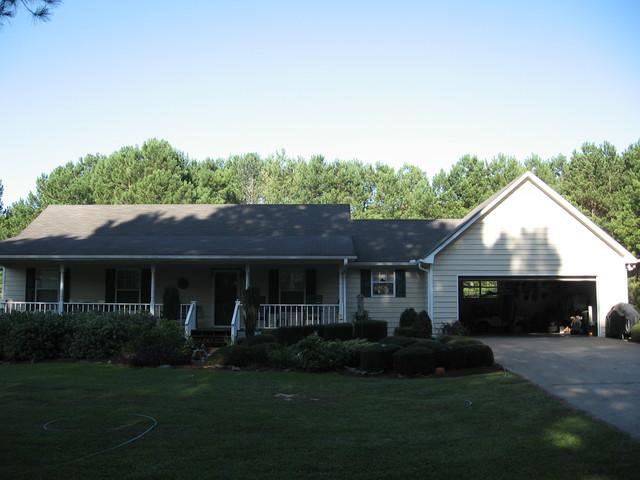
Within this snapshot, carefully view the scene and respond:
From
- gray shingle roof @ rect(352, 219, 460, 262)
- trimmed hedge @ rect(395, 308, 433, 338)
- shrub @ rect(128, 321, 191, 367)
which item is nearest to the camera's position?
shrub @ rect(128, 321, 191, 367)

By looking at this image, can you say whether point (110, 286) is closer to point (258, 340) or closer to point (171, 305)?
point (171, 305)

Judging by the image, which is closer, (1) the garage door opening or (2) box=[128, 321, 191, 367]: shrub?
(2) box=[128, 321, 191, 367]: shrub

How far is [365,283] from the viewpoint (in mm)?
21234

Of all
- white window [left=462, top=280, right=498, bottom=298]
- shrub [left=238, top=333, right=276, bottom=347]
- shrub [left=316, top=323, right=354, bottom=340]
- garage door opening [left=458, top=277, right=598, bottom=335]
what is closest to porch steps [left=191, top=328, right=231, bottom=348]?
shrub [left=238, top=333, right=276, bottom=347]

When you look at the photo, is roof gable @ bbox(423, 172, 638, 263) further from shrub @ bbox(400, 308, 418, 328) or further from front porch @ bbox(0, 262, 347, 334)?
front porch @ bbox(0, 262, 347, 334)

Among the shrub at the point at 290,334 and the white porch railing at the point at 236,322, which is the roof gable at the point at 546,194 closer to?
the shrub at the point at 290,334

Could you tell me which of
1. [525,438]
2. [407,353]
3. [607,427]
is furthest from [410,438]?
[407,353]

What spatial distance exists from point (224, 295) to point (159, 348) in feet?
22.7

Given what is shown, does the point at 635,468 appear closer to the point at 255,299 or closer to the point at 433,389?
the point at 433,389

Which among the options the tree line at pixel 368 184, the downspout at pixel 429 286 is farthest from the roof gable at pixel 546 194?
the tree line at pixel 368 184

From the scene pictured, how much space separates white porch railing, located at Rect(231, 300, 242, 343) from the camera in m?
17.9

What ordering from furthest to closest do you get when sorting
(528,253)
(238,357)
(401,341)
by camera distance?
(528,253) < (401,341) < (238,357)

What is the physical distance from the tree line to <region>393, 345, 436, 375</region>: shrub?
30165 mm

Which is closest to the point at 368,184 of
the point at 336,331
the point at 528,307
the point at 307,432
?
the point at 528,307
